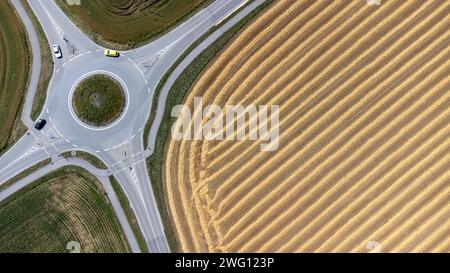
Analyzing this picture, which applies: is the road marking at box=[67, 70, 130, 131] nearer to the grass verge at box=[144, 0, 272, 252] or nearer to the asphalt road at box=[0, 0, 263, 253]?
the asphalt road at box=[0, 0, 263, 253]

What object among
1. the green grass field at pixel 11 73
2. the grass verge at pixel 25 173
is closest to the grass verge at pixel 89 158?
the grass verge at pixel 25 173

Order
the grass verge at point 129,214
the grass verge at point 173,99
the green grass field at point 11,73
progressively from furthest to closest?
the green grass field at point 11,73, the grass verge at point 173,99, the grass verge at point 129,214

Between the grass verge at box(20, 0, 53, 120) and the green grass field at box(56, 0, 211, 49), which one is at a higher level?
the green grass field at box(56, 0, 211, 49)

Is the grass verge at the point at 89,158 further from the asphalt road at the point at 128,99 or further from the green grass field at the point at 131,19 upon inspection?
the green grass field at the point at 131,19

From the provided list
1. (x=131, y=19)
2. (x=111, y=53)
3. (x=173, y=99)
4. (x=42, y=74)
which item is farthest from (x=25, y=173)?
(x=131, y=19)

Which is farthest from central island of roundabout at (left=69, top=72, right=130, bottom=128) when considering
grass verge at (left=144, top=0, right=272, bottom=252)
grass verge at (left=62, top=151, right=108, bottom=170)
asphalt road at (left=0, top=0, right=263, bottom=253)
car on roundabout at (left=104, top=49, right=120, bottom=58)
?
grass verge at (left=144, top=0, right=272, bottom=252)
